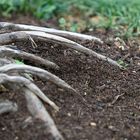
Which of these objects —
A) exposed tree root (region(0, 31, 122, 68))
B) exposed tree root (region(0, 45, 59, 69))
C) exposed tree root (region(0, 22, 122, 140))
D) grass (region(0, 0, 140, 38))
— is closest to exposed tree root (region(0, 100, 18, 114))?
exposed tree root (region(0, 22, 122, 140))

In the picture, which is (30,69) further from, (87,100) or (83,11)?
(83,11)

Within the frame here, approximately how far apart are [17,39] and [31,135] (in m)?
0.95

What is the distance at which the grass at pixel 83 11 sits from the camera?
500 centimetres

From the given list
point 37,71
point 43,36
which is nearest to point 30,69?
point 37,71

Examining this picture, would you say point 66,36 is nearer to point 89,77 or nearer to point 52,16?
point 89,77

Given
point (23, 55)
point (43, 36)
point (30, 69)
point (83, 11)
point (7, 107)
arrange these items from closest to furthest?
point (7, 107) → point (30, 69) → point (23, 55) → point (43, 36) → point (83, 11)

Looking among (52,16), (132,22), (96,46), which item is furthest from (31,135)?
(52,16)

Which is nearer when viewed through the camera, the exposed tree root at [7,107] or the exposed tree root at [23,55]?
the exposed tree root at [7,107]

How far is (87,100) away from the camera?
3225mm

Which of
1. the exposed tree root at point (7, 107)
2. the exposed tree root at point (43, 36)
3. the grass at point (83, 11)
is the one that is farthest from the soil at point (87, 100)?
the grass at point (83, 11)

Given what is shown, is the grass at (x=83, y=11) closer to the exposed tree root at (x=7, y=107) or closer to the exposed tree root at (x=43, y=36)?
the exposed tree root at (x=43, y=36)

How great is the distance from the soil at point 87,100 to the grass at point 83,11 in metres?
0.95

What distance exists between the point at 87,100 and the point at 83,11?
247 cm

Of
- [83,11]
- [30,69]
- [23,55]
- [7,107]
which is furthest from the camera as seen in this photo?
[83,11]
